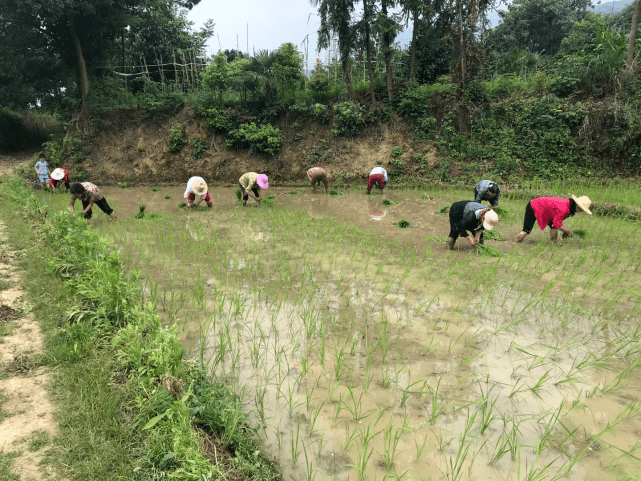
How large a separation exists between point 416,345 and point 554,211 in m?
3.82

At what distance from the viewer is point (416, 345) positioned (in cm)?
333

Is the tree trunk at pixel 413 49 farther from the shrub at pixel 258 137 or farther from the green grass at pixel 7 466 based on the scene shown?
the green grass at pixel 7 466

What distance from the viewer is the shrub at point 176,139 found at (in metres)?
14.0

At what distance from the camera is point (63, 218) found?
5.73 m

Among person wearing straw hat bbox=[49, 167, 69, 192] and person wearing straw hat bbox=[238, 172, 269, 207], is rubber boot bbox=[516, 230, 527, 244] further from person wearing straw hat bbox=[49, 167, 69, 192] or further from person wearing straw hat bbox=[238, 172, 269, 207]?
person wearing straw hat bbox=[49, 167, 69, 192]

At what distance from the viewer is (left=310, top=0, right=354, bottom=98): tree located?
1219 centimetres

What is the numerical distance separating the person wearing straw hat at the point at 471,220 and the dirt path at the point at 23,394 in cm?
512

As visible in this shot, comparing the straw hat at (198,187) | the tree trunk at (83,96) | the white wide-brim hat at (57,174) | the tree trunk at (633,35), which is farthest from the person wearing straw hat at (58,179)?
the tree trunk at (633,35)

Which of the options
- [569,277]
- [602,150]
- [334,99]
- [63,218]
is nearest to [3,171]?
[63,218]

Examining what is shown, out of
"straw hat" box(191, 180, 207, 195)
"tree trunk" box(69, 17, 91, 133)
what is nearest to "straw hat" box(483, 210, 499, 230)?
"straw hat" box(191, 180, 207, 195)

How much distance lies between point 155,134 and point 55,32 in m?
4.68

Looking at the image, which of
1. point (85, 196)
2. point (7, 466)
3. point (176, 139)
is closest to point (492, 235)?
point (7, 466)

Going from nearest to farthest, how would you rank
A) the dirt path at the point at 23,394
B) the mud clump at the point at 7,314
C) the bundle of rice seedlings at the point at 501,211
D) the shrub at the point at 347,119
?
the dirt path at the point at 23,394 → the mud clump at the point at 7,314 → the bundle of rice seedlings at the point at 501,211 → the shrub at the point at 347,119

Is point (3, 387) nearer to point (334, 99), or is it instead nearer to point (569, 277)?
point (569, 277)
